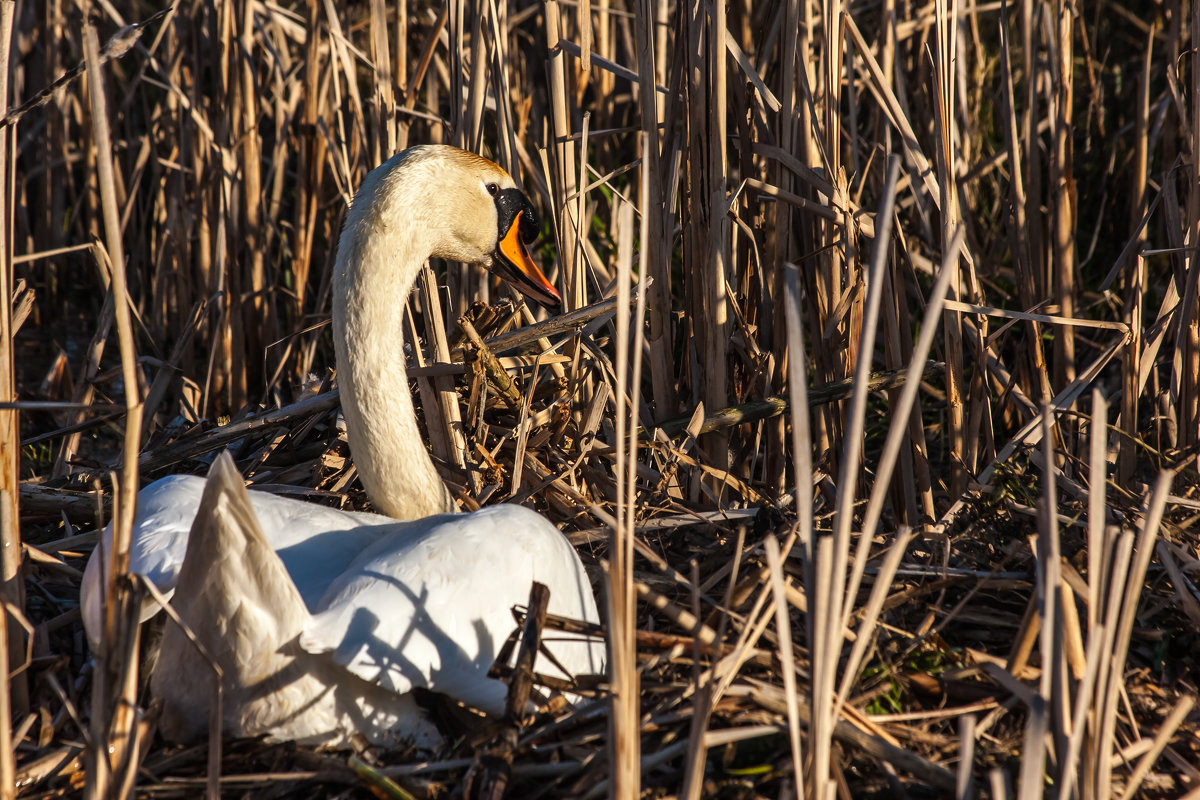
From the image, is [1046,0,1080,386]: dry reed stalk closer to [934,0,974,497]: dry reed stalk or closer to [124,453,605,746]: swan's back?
[934,0,974,497]: dry reed stalk

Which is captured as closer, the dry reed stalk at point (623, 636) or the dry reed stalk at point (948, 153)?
the dry reed stalk at point (623, 636)

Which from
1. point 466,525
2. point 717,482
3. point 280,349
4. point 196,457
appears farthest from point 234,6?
point 466,525

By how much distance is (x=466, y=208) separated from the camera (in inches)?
118

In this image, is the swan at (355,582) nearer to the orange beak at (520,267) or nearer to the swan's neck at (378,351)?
the swan's neck at (378,351)

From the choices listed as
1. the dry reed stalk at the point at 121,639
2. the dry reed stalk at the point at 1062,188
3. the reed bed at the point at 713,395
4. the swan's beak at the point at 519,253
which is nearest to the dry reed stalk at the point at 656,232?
the reed bed at the point at 713,395

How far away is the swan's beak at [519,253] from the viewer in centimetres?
309

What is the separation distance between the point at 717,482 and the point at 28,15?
182 inches

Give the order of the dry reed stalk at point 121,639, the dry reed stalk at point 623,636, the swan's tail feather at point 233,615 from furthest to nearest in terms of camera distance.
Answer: the swan's tail feather at point 233,615 → the dry reed stalk at point 623,636 → the dry reed stalk at point 121,639

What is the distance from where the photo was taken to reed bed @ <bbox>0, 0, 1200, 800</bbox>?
181 centimetres

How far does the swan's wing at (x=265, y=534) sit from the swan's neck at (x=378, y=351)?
0.23 metres

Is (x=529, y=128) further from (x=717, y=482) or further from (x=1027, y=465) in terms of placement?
(x=1027, y=465)

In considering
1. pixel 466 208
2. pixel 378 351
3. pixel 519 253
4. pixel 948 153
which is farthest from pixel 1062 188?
pixel 378 351

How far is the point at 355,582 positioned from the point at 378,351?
91cm

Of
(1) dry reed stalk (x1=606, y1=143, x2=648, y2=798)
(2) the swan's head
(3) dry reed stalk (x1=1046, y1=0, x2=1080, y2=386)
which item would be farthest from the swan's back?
(3) dry reed stalk (x1=1046, y1=0, x2=1080, y2=386)
